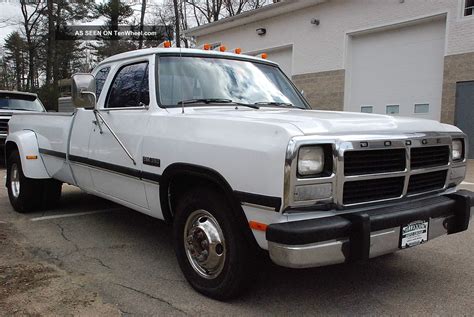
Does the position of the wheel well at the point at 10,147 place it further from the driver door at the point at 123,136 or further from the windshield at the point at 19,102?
the windshield at the point at 19,102

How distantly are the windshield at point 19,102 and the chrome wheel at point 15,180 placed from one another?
22.9 ft

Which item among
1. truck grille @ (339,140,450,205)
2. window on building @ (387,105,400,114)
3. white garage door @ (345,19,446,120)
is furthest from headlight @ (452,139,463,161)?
window on building @ (387,105,400,114)

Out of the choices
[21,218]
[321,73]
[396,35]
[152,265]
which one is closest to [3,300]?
Result: [152,265]

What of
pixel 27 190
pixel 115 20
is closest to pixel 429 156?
pixel 27 190

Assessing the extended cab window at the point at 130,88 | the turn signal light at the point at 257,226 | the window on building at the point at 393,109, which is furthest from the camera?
the window on building at the point at 393,109

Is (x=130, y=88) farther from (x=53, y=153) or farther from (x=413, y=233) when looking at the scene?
(x=413, y=233)

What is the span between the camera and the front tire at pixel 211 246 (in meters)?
2.93

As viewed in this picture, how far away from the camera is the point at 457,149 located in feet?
11.8

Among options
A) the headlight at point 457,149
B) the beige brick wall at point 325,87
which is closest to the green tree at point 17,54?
the beige brick wall at point 325,87

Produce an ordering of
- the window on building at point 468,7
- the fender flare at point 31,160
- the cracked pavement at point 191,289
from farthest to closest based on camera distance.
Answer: the window on building at point 468,7 < the fender flare at point 31,160 < the cracked pavement at point 191,289

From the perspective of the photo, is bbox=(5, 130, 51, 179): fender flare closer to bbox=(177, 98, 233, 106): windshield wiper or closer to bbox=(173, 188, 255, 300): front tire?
bbox=(177, 98, 233, 106): windshield wiper

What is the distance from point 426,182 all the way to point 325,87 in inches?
478

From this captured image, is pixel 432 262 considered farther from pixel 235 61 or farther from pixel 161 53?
pixel 161 53

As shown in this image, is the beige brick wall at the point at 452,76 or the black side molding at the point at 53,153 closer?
the black side molding at the point at 53,153
